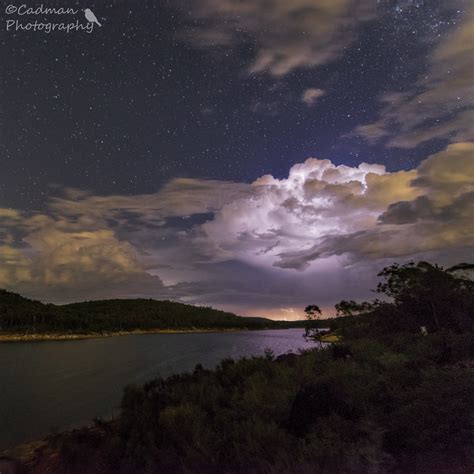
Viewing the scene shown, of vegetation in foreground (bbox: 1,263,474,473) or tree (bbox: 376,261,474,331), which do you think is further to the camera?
tree (bbox: 376,261,474,331)

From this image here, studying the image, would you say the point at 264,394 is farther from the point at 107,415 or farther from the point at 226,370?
the point at 107,415

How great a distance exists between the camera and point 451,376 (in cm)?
980

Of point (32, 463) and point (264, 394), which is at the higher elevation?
point (264, 394)

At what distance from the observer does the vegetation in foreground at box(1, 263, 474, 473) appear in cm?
702

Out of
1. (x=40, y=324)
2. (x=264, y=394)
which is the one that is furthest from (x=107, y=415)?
(x=40, y=324)

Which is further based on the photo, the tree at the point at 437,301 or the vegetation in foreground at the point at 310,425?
the tree at the point at 437,301

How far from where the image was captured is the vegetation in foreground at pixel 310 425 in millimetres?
7023

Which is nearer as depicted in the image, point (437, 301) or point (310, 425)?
point (310, 425)

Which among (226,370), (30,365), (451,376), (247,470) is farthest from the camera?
(30,365)

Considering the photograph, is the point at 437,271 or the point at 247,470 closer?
the point at 247,470

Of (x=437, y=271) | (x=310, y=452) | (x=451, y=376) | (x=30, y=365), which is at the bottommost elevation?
(x=30, y=365)

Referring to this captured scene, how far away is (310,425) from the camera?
913cm

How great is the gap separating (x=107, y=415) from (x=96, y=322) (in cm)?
17850

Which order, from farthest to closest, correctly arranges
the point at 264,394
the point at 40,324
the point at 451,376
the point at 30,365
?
the point at 40,324 → the point at 30,365 → the point at 264,394 → the point at 451,376
